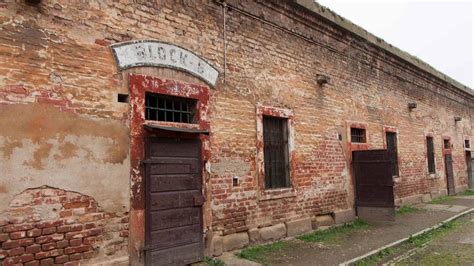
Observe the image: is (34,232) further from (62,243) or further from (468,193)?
(468,193)

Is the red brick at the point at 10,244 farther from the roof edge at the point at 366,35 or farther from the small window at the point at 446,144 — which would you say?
the small window at the point at 446,144

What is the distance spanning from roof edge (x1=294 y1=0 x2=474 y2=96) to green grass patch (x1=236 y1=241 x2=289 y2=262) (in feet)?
17.4

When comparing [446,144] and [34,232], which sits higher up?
[446,144]

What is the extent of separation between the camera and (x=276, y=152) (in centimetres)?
785

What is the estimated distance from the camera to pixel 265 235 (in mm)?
7133

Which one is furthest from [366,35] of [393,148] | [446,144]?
[446,144]

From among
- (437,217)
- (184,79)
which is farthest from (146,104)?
(437,217)

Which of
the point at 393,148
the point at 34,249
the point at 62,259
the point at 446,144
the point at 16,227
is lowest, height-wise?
the point at 62,259

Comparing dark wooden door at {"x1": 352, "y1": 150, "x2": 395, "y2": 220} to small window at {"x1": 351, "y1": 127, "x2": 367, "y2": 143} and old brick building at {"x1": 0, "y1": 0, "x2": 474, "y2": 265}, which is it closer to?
old brick building at {"x1": 0, "y1": 0, "x2": 474, "y2": 265}

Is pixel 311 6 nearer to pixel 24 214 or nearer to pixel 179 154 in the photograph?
pixel 179 154

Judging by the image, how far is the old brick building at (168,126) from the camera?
4398 millimetres

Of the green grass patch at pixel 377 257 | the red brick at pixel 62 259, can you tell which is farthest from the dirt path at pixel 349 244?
the red brick at pixel 62 259

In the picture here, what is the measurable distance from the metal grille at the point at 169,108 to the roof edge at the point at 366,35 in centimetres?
393

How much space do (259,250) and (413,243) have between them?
11.0 feet
